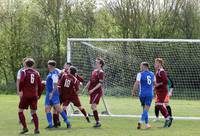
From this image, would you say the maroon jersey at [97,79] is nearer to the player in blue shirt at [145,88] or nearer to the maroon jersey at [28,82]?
the player in blue shirt at [145,88]

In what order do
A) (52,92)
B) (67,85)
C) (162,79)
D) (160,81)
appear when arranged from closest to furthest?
(52,92), (67,85), (162,79), (160,81)

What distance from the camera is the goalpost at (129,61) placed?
22.5 meters

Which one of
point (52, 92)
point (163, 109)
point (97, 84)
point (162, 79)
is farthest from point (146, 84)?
point (52, 92)

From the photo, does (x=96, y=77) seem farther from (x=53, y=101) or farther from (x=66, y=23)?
(x=66, y=23)

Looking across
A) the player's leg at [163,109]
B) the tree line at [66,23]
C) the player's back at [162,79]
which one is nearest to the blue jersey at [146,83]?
the player's back at [162,79]

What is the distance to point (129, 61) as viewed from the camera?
25938 mm

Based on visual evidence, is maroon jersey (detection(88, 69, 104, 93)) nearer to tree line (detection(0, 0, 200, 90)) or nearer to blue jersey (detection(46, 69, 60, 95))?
blue jersey (detection(46, 69, 60, 95))

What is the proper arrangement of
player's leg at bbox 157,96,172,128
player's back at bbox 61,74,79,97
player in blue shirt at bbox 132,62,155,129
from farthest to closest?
player's leg at bbox 157,96,172,128
player's back at bbox 61,74,79,97
player in blue shirt at bbox 132,62,155,129

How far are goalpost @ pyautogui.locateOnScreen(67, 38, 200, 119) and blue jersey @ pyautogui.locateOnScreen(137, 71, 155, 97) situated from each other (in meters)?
5.50

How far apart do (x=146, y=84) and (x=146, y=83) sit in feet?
0.10

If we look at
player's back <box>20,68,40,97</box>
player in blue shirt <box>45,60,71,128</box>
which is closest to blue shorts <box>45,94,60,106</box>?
player in blue shirt <box>45,60,71,128</box>

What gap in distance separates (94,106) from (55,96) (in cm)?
130

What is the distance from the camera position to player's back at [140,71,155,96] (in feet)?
48.4

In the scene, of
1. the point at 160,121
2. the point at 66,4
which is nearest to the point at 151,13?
the point at 66,4
